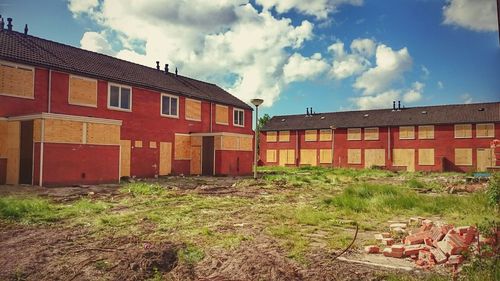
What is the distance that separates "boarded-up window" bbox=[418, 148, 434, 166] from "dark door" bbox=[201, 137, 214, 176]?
80.8 ft

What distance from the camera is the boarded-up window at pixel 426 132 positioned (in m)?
39.3

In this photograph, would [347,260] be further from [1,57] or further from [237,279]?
[1,57]

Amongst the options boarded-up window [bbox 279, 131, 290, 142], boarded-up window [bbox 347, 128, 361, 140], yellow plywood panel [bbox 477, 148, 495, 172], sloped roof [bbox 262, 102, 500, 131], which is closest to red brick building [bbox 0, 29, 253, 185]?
boarded-up window [bbox 279, 131, 290, 142]

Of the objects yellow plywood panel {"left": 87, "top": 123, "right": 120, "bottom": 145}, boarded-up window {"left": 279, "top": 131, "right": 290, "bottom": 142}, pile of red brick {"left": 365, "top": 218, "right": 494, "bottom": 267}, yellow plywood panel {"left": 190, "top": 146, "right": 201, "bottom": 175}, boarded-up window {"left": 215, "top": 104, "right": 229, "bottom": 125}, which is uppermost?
boarded-up window {"left": 215, "top": 104, "right": 229, "bottom": 125}

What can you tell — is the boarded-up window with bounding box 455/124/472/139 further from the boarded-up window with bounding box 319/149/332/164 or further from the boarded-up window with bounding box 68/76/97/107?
the boarded-up window with bounding box 68/76/97/107

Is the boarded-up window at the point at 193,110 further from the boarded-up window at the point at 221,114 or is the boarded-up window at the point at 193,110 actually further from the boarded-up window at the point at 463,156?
the boarded-up window at the point at 463,156

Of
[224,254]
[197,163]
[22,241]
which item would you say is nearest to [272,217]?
[224,254]

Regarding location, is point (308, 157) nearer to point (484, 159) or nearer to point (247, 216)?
point (484, 159)

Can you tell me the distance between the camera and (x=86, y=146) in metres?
17.9

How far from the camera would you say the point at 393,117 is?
4269cm

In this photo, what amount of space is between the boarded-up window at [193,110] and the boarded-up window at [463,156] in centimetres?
2671

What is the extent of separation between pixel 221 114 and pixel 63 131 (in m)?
15.4

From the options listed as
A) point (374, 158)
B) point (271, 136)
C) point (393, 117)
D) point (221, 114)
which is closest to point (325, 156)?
point (374, 158)

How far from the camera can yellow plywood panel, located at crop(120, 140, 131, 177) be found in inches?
872
